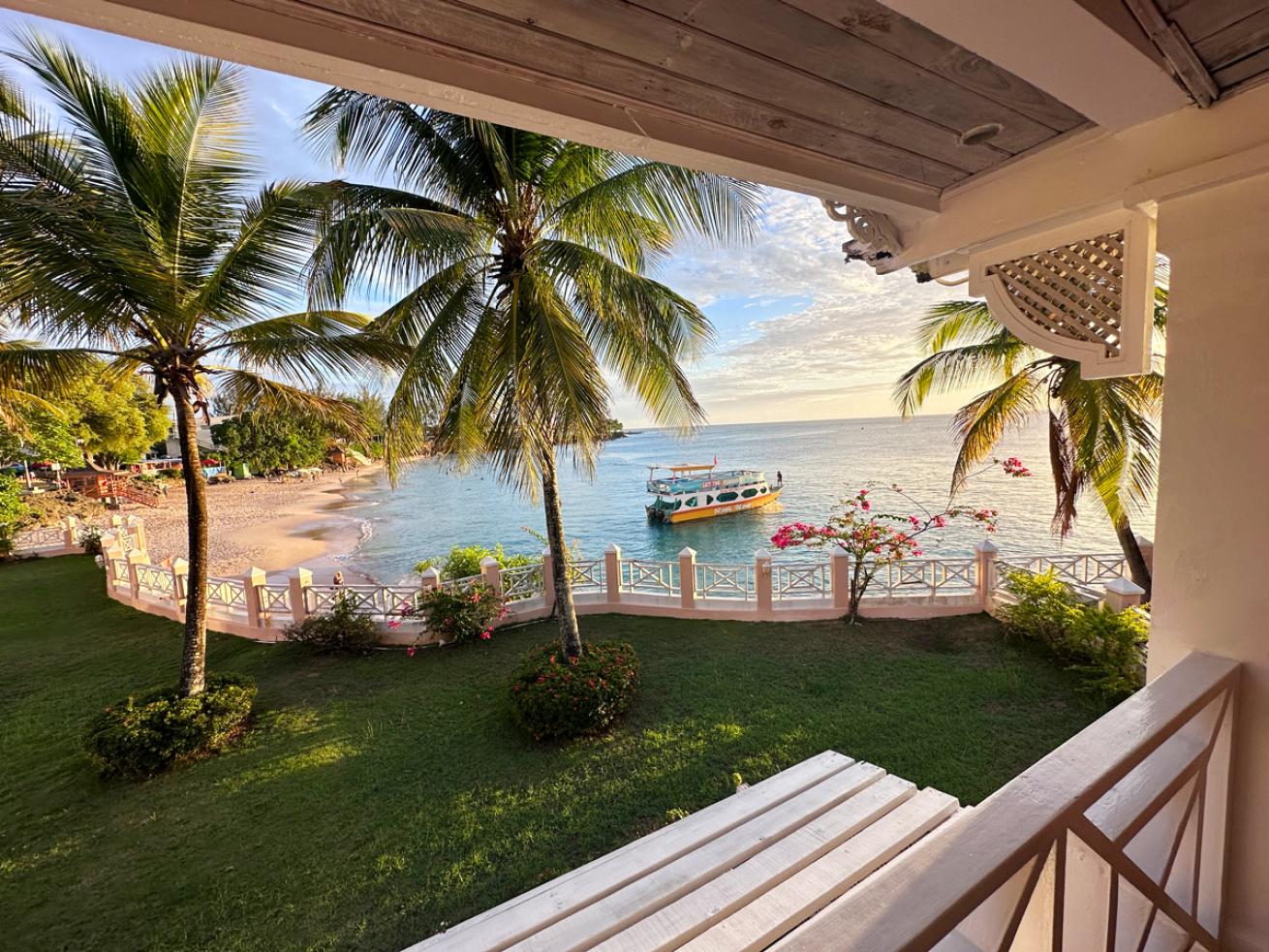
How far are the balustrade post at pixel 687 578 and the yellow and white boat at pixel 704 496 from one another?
17.1 meters

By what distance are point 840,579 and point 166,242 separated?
7940mm

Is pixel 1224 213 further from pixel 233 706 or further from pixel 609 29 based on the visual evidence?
pixel 233 706

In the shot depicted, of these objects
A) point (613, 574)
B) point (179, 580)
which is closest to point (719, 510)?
point (613, 574)

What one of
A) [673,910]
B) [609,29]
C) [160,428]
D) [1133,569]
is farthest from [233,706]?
[160,428]

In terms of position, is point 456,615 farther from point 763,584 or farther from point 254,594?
point 763,584

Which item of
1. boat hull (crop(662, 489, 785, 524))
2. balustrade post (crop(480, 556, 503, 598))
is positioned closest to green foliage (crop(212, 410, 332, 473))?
boat hull (crop(662, 489, 785, 524))

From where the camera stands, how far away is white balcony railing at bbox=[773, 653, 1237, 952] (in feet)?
2.38

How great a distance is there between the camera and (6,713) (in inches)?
218

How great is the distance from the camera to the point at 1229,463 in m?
1.33

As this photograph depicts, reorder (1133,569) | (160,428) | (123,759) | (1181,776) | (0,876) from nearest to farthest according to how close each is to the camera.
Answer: (1181,776) < (0,876) < (123,759) < (1133,569) < (160,428)

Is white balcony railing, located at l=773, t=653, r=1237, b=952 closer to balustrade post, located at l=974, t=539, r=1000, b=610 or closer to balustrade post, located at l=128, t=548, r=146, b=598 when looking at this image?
balustrade post, located at l=974, t=539, r=1000, b=610

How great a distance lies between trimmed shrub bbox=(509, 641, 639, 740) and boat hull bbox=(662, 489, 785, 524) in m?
20.0

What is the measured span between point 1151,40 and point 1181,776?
5.23 feet

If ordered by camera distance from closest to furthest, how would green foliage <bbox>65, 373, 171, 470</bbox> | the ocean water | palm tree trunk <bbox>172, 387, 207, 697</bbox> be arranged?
palm tree trunk <bbox>172, 387, 207, 697</bbox> < the ocean water < green foliage <bbox>65, 373, 171, 470</bbox>
